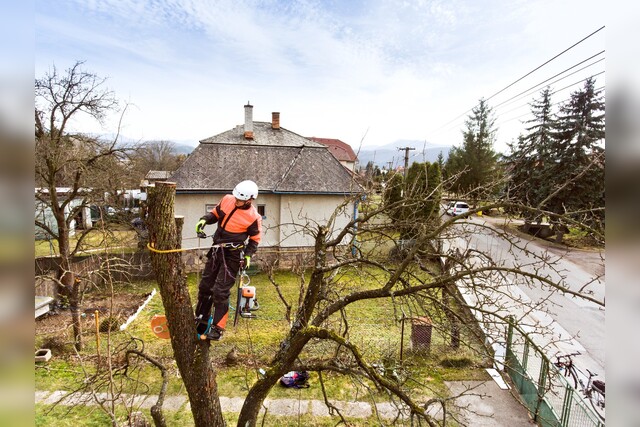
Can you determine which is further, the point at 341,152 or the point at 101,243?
the point at 341,152

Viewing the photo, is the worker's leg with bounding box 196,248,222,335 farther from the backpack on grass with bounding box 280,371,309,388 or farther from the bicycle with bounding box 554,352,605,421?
the bicycle with bounding box 554,352,605,421

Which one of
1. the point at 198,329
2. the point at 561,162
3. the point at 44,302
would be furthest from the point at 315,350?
the point at 561,162

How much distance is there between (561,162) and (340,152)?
35.8 metres

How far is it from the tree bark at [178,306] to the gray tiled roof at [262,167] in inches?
489

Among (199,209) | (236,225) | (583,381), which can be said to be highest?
(236,225)

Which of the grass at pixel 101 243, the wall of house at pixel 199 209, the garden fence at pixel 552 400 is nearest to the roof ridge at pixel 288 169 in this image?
the wall of house at pixel 199 209

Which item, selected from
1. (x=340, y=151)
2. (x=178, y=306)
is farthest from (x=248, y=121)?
(x=340, y=151)

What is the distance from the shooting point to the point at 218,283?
4.45 meters

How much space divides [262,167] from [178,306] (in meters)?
14.0

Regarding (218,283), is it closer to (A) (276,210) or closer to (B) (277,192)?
(B) (277,192)

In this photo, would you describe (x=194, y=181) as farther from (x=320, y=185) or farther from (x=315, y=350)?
(x=315, y=350)

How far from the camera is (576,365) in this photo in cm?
871
